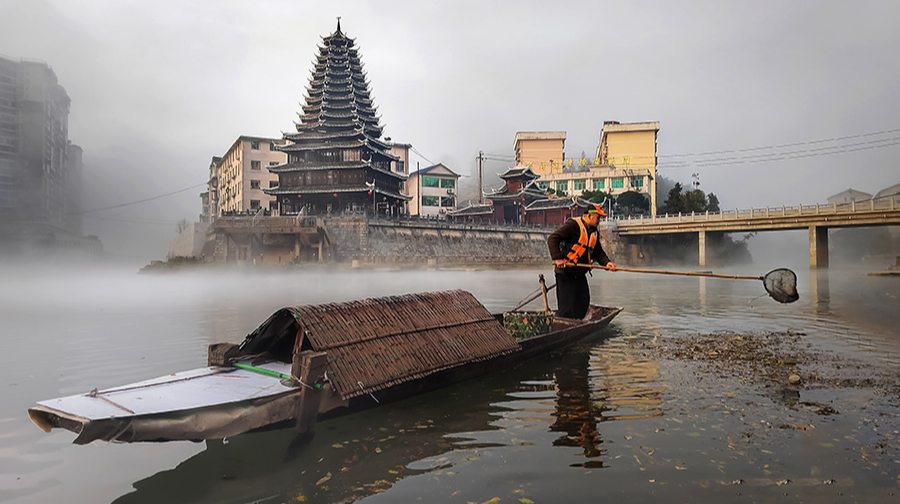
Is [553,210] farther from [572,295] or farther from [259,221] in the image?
[572,295]

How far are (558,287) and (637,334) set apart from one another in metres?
2.65

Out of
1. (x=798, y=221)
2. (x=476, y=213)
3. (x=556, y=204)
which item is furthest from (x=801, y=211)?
(x=476, y=213)

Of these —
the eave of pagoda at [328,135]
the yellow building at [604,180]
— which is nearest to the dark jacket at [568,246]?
the eave of pagoda at [328,135]

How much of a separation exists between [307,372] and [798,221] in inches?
1936

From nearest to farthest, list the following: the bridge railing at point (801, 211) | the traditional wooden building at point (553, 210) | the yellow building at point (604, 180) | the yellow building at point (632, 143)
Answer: the bridge railing at point (801, 211) → the traditional wooden building at point (553, 210) → the yellow building at point (604, 180) → the yellow building at point (632, 143)

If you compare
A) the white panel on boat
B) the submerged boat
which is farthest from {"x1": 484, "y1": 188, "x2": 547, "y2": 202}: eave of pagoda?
the white panel on boat

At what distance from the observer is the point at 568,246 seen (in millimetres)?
9742

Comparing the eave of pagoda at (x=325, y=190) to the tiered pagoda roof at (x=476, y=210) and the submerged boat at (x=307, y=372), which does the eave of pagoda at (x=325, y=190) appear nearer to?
the tiered pagoda roof at (x=476, y=210)

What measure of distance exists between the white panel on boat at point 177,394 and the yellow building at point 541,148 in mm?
85121

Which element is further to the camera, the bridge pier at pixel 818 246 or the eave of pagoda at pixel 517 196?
the eave of pagoda at pixel 517 196

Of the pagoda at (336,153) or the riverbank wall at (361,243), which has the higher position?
the pagoda at (336,153)

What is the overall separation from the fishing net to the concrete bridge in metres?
39.3

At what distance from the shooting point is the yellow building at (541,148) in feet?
286

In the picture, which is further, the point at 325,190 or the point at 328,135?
the point at 328,135
